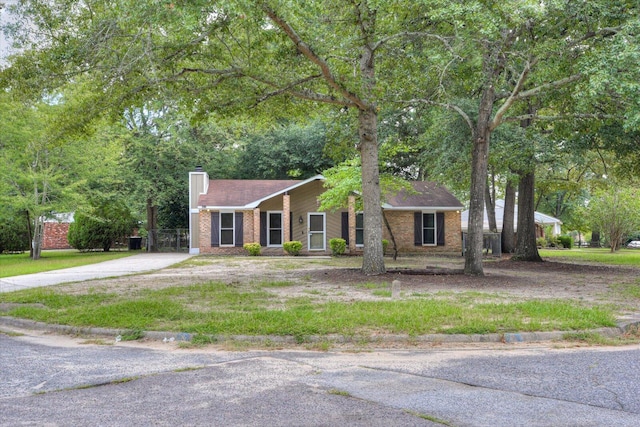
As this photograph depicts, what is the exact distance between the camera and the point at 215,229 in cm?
2728

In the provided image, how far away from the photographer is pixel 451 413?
4.25 m

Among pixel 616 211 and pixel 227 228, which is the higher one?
pixel 616 211

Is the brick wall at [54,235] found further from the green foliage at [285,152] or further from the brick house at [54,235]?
the green foliage at [285,152]

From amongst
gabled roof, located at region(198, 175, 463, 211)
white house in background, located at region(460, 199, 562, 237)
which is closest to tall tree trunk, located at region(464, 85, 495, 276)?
gabled roof, located at region(198, 175, 463, 211)

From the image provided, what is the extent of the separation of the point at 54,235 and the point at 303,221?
77.1 feet

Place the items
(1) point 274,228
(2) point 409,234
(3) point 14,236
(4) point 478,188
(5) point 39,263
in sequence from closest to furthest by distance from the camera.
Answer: (4) point 478,188, (5) point 39,263, (2) point 409,234, (1) point 274,228, (3) point 14,236

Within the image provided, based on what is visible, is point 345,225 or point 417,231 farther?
point 417,231

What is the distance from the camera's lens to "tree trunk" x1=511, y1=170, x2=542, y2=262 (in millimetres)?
21500

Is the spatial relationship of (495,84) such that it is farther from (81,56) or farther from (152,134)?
(152,134)

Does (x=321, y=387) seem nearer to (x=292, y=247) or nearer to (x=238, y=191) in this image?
(x=292, y=247)

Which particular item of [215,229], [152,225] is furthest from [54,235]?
[215,229]

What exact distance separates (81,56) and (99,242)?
2577 centimetres

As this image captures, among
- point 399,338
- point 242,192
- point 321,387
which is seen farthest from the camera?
point 242,192

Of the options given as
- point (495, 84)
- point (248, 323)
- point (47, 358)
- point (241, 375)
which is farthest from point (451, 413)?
point (495, 84)
